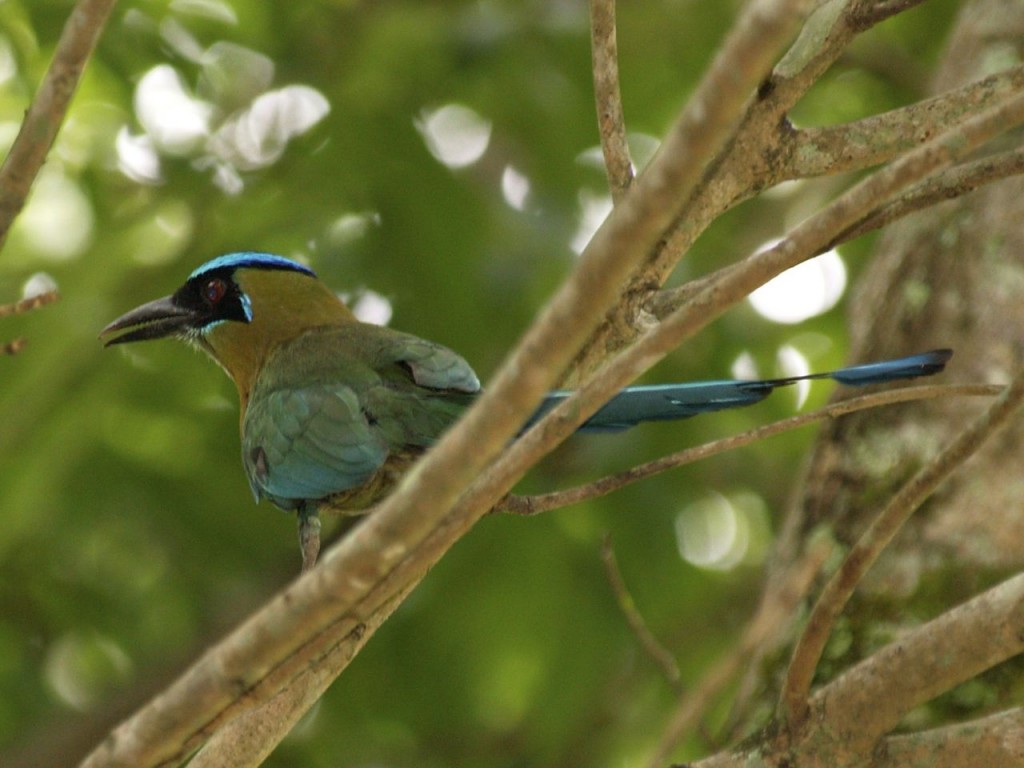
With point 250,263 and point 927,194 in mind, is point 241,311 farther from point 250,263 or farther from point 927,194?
point 927,194

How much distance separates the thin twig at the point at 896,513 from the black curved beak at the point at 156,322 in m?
2.47

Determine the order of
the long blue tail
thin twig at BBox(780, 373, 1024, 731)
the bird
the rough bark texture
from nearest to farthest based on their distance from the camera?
thin twig at BBox(780, 373, 1024, 731), the long blue tail, the bird, the rough bark texture

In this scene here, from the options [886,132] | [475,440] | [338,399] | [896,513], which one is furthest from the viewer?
[338,399]

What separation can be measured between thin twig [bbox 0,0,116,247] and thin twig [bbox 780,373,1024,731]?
57.3 inches

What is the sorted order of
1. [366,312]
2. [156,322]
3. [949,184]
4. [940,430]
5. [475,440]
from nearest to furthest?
[475,440]
[949,184]
[940,430]
[156,322]
[366,312]

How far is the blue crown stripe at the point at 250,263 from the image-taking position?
4.22 metres

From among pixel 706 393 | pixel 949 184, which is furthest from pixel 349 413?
pixel 949 184

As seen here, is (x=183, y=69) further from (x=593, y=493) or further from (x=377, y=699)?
(x=593, y=493)

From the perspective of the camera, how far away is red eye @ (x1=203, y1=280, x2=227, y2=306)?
4266 mm

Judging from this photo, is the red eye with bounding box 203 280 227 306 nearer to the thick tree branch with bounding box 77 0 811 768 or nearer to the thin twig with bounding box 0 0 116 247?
the thin twig with bounding box 0 0 116 247

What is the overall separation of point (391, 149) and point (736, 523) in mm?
2262

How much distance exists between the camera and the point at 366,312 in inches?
183

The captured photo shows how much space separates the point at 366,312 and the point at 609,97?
2293 mm

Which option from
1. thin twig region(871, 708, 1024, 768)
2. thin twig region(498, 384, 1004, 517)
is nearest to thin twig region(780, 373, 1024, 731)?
thin twig region(498, 384, 1004, 517)
